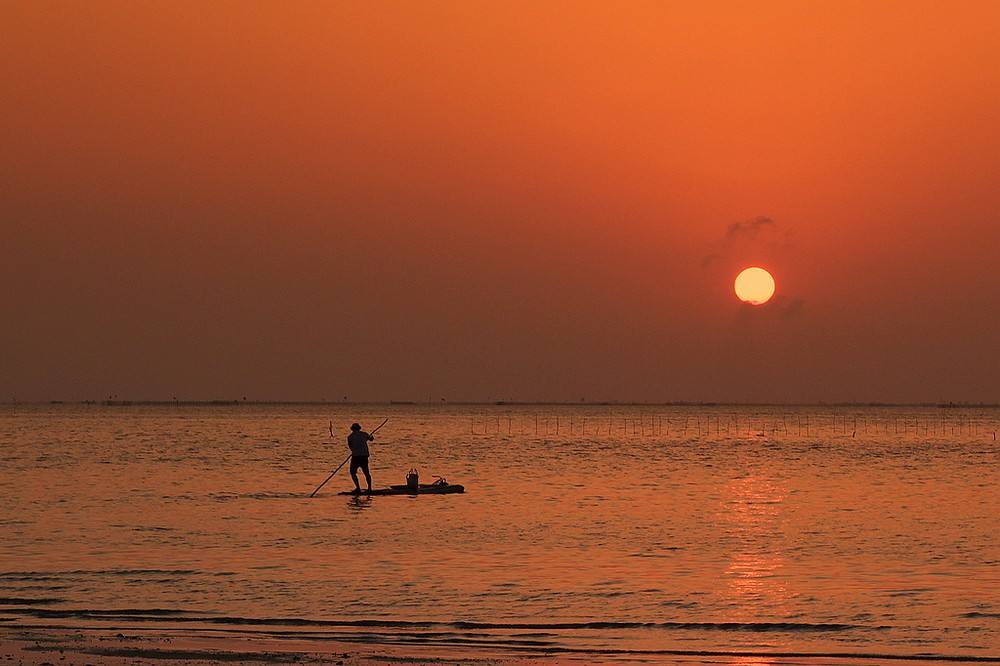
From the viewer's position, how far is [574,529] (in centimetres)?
3192

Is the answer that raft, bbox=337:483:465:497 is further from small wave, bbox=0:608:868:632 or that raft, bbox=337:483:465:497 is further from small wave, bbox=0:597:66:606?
small wave, bbox=0:608:868:632

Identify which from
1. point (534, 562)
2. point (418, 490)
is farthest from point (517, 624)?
point (418, 490)

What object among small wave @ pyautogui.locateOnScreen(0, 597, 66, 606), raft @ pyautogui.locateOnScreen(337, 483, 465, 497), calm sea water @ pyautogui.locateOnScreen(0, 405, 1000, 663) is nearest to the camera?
calm sea water @ pyautogui.locateOnScreen(0, 405, 1000, 663)

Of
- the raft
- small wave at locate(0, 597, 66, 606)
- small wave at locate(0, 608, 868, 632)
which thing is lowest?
small wave at locate(0, 608, 868, 632)

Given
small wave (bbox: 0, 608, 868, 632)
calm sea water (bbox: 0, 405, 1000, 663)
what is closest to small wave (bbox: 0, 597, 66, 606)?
calm sea water (bbox: 0, 405, 1000, 663)

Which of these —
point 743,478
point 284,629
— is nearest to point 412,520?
point 284,629

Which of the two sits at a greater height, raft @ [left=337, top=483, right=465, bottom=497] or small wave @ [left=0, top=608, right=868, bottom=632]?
raft @ [left=337, top=483, right=465, bottom=497]

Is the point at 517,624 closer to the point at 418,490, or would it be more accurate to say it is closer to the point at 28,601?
the point at 28,601

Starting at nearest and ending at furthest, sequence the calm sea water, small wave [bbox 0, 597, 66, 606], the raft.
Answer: the calm sea water → small wave [bbox 0, 597, 66, 606] → the raft

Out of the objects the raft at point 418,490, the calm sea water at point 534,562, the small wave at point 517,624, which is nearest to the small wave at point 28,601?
the calm sea water at point 534,562

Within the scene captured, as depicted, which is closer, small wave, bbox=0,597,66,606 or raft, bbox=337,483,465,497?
small wave, bbox=0,597,66,606

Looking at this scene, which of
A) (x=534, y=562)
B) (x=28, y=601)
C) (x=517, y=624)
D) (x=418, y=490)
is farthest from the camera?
(x=418, y=490)

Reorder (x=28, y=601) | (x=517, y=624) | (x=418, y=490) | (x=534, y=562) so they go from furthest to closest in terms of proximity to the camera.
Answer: (x=418, y=490) < (x=534, y=562) < (x=28, y=601) < (x=517, y=624)

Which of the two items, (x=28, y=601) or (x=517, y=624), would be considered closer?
(x=517, y=624)
